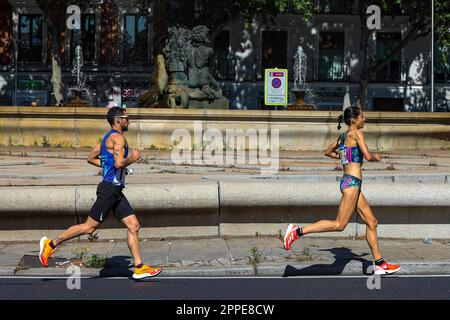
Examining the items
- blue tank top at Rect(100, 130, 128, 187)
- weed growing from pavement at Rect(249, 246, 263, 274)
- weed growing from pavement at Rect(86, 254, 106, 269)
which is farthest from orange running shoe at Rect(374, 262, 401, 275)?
weed growing from pavement at Rect(86, 254, 106, 269)

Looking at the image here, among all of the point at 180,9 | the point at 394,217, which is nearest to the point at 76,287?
the point at 394,217

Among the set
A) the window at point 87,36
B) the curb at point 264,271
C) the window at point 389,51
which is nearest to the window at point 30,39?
the window at point 87,36

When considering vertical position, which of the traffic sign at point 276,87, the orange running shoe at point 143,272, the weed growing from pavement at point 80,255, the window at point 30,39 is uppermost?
the window at point 30,39

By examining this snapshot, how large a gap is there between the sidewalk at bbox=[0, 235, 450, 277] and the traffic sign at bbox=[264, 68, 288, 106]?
20.4 meters

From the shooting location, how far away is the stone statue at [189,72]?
877 inches

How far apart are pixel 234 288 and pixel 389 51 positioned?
43208 mm

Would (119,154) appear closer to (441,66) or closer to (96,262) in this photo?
(96,262)

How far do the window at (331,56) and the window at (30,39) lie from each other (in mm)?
15451

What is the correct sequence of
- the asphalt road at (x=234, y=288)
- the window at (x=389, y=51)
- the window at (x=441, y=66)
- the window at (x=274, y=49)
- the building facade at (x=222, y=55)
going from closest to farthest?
the asphalt road at (x=234, y=288) < the building facade at (x=222, y=55) < the window at (x=274, y=49) < the window at (x=441, y=66) < the window at (x=389, y=51)

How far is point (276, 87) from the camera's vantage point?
31984mm

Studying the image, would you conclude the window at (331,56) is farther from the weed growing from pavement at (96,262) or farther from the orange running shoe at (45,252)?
the orange running shoe at (45,252)

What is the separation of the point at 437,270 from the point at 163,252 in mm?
3048

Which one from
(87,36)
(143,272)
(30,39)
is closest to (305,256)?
(143,272)
